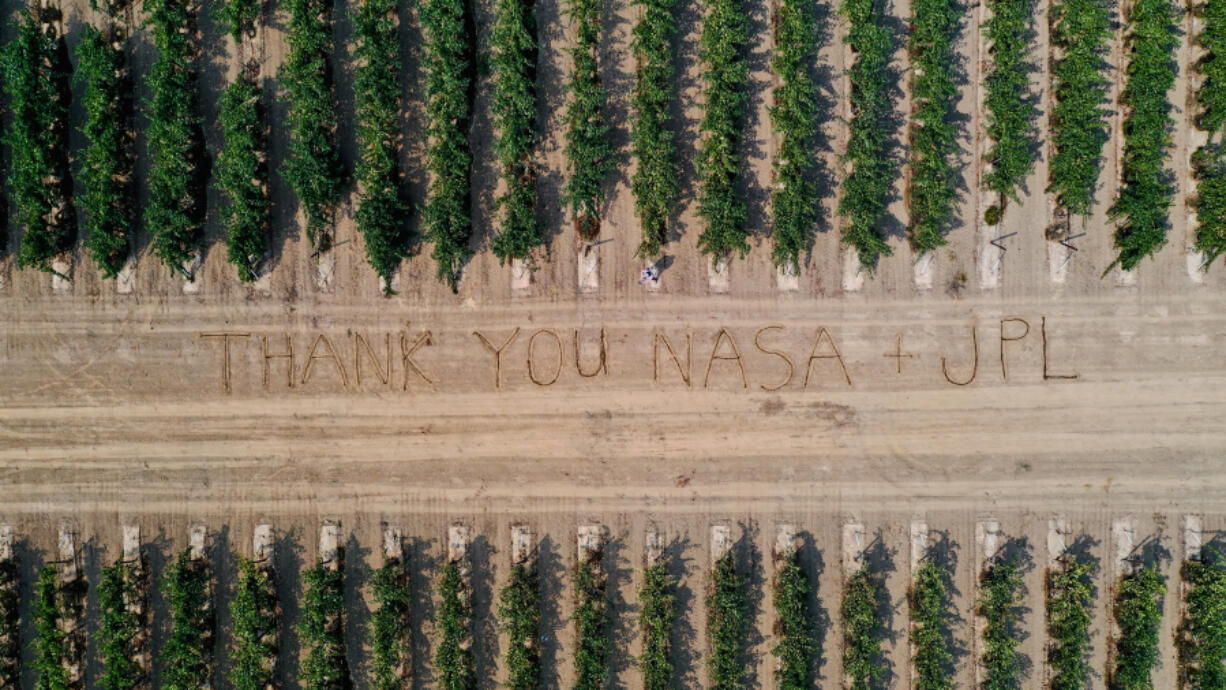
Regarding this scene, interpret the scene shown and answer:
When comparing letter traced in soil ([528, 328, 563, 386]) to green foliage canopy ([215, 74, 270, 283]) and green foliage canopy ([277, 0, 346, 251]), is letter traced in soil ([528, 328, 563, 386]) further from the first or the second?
green foliage canopy ([215, 74, 270, 283])

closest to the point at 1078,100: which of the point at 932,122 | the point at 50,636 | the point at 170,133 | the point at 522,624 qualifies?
the point at 932,122

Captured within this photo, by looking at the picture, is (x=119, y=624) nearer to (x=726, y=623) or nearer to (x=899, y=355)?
(x=726, y=623)

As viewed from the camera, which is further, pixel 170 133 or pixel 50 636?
pixel 50 636

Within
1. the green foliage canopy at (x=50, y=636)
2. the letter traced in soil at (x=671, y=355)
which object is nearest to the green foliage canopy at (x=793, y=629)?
the letter traced in soil at (x=671, y=355)

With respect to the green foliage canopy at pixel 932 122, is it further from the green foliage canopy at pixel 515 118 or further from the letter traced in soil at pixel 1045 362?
the green foliage canopy at pixel 515 118

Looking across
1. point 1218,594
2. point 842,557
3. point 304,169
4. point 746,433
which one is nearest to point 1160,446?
point 1218,594
